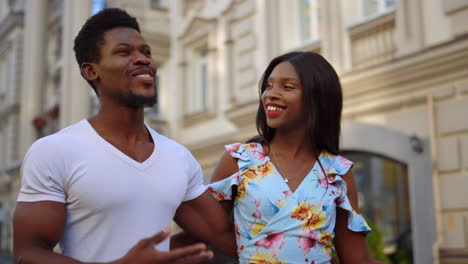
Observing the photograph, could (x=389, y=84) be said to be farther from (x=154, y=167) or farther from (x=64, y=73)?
(x=64, y=73)

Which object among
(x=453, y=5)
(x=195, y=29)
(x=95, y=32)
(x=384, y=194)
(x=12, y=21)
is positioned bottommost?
(x=384, y=194)

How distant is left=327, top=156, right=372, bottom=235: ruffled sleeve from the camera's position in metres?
2.42

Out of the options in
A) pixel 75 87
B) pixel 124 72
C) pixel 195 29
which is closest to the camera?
pixel 124 72

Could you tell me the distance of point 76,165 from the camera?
1.90 m

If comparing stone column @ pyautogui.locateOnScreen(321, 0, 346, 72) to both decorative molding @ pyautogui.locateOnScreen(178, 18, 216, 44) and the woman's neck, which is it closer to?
decorative molding @ pyautogui.locateOnScreen(178, 18, 216, 44)

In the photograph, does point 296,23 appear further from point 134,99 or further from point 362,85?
point 134,99

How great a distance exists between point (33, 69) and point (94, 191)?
56.1 ft

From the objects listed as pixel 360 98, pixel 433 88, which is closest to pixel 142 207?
pixel 433 88

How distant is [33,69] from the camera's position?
17.8 metres

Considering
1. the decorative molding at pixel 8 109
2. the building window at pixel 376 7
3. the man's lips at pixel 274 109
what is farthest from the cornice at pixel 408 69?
the decorative molding at pixel 8 109

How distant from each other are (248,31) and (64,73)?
4850 mm

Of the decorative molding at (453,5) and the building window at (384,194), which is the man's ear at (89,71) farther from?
the building window at (384,194)

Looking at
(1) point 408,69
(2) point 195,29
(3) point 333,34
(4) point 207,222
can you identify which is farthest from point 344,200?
(2) point 195,29

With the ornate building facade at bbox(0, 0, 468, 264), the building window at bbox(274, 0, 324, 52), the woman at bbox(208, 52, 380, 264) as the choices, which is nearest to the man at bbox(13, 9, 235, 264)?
the woman at bbox(208, 52, 380, 264)
